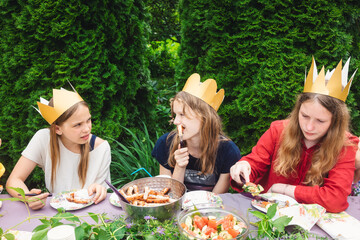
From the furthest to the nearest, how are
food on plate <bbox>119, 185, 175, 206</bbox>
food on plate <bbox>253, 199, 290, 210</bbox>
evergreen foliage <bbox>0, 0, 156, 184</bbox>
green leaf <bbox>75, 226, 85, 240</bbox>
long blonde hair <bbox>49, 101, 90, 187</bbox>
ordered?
evergreen foliage <bbox>0, 0, 156, 184</bbox>
long blonde hair <bbox>49, 101, 90, 187</bbox>
food on plate <bbox>253, 199, 290, 210</bbox>
food on plate <bbox>119, 185, 175, 206</bbox>
green leaf <bbox>75, 226, 85, 240</bbox>

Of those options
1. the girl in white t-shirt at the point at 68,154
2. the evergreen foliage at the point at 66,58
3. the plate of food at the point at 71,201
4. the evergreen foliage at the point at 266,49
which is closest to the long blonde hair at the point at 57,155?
the girl in white t-shirt at the point at 68,154

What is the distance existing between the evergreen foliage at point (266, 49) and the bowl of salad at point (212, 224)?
7.62 ft

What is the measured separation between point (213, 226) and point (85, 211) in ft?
2.79

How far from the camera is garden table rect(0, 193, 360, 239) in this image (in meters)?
1.51

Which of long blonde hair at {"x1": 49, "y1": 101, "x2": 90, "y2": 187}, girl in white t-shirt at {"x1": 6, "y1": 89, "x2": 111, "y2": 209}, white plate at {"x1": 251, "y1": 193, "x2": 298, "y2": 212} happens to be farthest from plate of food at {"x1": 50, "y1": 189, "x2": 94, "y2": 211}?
white plate at {"x1": 251, "y1": 193, "x2": 298, "y2": 212}

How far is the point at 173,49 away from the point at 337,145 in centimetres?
569

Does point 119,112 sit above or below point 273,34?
below

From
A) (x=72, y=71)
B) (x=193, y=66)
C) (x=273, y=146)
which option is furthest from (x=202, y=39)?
(x=273, y=146)

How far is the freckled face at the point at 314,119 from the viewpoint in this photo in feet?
6.12

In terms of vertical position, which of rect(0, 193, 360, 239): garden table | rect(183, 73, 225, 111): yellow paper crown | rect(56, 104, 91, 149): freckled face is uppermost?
rect(183, 73, 225, 111): yellow paper crown

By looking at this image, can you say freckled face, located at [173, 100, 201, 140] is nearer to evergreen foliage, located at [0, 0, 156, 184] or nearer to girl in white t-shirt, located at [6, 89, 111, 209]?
girl in white t-shirt, located at [6, 89, 111, 209]

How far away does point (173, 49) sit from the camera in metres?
7.10

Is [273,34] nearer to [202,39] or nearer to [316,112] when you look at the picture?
[202,39]

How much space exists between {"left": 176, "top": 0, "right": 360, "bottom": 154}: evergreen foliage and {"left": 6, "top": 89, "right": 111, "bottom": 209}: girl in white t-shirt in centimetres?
187
